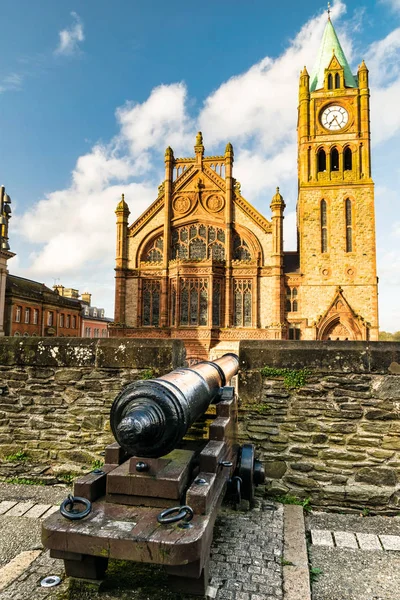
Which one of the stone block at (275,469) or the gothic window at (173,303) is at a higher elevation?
the gothic window at (173,303)

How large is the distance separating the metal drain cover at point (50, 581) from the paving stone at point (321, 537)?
2345 millimetres

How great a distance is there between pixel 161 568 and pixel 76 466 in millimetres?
2762

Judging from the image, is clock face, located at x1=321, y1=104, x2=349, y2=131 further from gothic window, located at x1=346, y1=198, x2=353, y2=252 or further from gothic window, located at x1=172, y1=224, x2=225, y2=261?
gothic window, located at x1=172, y1=224, x2=225, y2=261

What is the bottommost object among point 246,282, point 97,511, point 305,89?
point 97,511

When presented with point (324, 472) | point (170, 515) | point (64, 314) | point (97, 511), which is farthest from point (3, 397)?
point (64, 314)

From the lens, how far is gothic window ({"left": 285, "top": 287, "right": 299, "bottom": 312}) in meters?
28.9

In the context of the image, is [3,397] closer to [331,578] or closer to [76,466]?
[76,466]

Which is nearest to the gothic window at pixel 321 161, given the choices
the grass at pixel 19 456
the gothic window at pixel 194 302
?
the gothic window at pixel 194 302

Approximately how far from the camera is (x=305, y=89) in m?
31.8

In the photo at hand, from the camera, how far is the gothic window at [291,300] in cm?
2886

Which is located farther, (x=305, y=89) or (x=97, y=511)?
(x=305, y=89)

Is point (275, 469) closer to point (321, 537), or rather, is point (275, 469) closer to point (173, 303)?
point (321, 537)

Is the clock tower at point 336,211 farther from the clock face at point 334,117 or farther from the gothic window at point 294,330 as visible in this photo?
the gothic window at point 294,330

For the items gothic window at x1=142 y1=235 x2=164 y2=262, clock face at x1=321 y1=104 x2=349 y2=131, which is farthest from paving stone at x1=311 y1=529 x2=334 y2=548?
clock face at x1=321 y1=104 x2=349 y2=131
